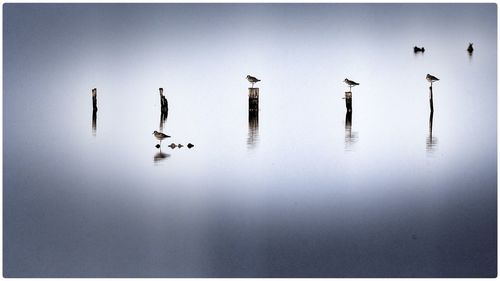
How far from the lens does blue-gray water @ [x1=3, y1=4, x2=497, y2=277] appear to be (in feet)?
15.8

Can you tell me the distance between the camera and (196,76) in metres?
15.6

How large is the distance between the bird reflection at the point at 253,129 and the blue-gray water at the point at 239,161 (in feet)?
0.36

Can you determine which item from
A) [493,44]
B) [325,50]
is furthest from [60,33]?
[325,50]

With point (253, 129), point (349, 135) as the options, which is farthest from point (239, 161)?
point (253, 129)

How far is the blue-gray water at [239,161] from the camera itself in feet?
15.8

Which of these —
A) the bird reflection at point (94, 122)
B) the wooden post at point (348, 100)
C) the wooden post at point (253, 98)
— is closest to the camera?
the bird reflection at point (94, 122)

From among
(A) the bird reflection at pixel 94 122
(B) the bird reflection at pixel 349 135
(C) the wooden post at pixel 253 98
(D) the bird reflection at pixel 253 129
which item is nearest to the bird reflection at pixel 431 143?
(B) the bird reflection at pixel 349 135

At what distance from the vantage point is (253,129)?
10.2 meters

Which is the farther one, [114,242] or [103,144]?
[103,144]

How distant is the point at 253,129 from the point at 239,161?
2.81 metres

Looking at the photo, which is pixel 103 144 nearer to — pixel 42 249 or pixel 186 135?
pixel 186 135

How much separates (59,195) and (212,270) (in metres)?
1.94

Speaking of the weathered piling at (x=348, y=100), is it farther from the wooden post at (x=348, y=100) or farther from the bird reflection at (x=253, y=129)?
the bird reflection at (x=253, y=129)

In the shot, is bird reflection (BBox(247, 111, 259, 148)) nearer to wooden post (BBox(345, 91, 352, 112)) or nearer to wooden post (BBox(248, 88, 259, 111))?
wooden post (BBox(248, 88, 259, 111))
